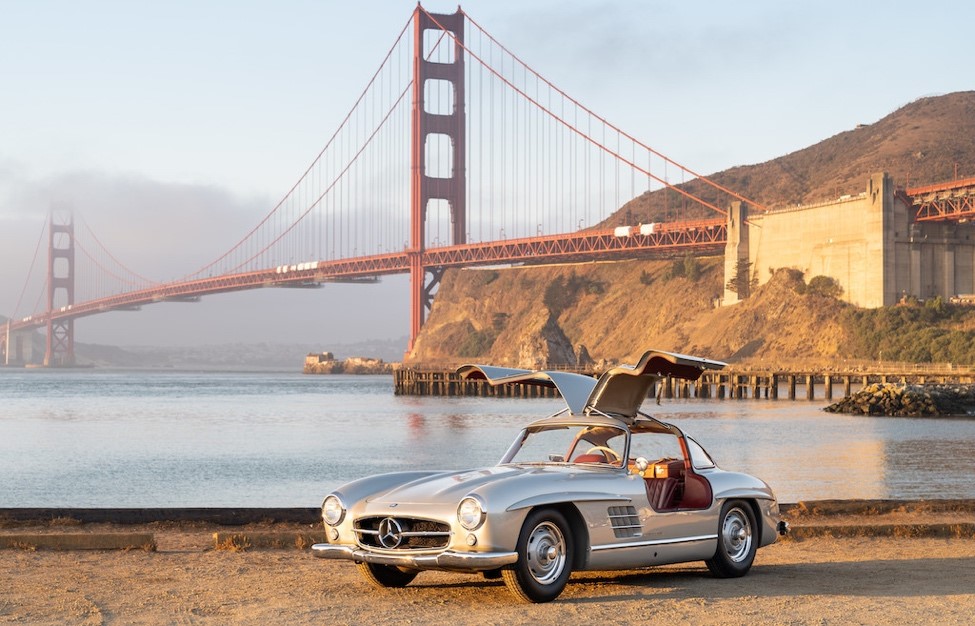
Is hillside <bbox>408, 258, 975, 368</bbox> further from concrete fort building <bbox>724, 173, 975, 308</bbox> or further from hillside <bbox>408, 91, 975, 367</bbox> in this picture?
concrete fort building <bbox>724, 173, 975, 308</bbox>

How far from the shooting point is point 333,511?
9.48 m

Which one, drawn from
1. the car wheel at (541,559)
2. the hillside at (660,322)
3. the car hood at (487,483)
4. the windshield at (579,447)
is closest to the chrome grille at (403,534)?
the car hood at (487,483)

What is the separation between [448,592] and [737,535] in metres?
2.44

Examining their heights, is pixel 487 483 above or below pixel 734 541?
above

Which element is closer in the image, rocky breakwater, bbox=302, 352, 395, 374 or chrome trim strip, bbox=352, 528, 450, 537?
chrome trim strip, bbox=352, 528, 450, 537

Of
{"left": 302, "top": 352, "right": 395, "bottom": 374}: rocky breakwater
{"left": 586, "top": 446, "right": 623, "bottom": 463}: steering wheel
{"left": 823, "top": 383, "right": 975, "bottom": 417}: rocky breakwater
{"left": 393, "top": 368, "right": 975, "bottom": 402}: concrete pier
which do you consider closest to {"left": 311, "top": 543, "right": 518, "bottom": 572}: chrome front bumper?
{"left": 586, "top": 446, "right": 623, "bottom": 463}: steering wheel

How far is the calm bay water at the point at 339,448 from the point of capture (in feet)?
86.2

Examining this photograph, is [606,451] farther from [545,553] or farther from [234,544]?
[234,544]

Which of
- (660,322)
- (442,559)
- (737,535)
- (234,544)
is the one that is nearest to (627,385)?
(737,535)

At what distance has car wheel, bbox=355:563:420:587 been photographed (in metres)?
9.78

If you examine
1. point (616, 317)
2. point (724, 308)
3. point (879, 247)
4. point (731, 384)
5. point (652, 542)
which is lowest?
point (731, 384)

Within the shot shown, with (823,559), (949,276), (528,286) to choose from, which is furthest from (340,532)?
(528,286)

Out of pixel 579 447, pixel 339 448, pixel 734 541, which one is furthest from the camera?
pixel 339 448

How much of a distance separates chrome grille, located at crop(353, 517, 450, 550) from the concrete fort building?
89.9 meters
